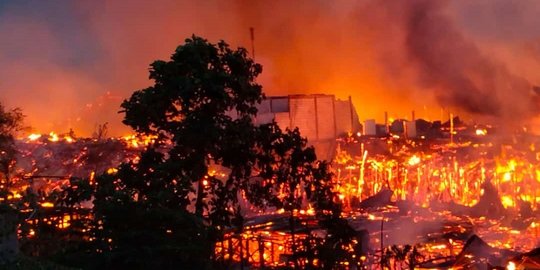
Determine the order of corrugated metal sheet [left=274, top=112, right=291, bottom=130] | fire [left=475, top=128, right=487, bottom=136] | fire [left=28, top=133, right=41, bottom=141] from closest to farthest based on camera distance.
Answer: fire [left=28, top=133, right=41, bottom=141]
fire [left=475, top=128, right=487, bottom=136]
corrugated metal sheet [left=274, top=112, right=291, bottom=130]

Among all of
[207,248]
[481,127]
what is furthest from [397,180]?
[207,248]

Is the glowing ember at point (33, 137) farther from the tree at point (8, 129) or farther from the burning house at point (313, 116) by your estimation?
the burning house at point (313, 116)

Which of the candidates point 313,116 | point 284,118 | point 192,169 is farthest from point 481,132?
point 192,169

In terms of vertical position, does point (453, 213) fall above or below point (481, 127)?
below

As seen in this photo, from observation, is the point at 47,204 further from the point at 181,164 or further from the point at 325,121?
the point at 325,121

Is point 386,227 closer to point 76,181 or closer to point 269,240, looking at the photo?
point 269,240

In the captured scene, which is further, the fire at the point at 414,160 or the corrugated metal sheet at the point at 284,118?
the corrugated metal sheet at the point at 284,118

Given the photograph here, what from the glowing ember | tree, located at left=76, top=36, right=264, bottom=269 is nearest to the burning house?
the glowing ember

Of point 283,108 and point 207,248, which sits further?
point 283,108

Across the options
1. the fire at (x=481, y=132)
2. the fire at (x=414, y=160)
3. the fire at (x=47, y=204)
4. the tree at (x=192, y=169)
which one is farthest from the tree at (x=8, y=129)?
the fire at (x=481, y=132)

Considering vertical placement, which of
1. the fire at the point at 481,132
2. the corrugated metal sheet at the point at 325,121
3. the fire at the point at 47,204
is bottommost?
the fire at the point at 47,204

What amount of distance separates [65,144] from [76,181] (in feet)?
49.7

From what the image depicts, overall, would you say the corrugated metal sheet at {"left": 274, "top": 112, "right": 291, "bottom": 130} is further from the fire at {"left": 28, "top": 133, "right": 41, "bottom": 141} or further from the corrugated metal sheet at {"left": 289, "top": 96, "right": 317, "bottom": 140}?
the fire at {"left": 28, "top": 133, "right": 41, "bottom": 141}

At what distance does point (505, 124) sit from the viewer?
28.7 m
